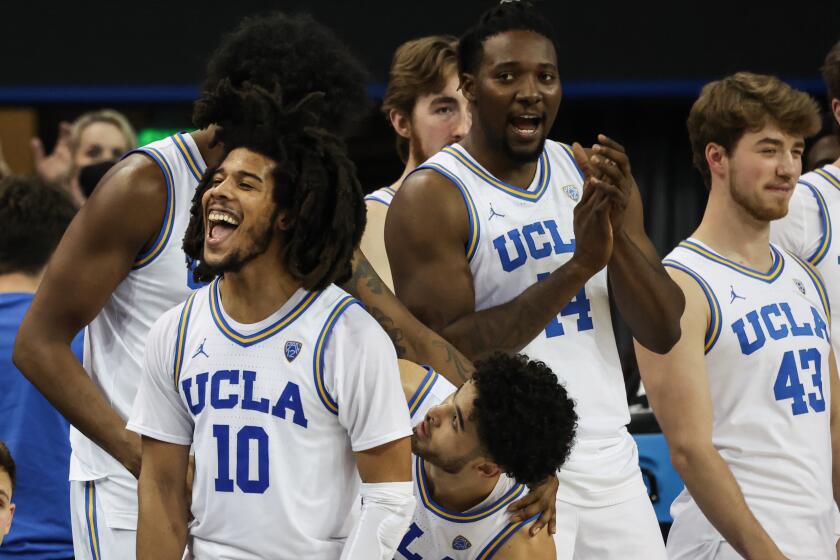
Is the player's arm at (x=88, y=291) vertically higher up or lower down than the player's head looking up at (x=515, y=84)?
lower down

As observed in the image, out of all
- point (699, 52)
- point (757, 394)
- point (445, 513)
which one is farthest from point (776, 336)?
point (699, 52)

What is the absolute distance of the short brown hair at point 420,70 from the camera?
4918 millimetres

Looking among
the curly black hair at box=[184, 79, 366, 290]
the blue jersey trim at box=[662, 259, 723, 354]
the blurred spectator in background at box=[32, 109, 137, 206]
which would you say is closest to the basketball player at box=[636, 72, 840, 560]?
the blue jersey trim at box=[662, 259, 723, 354]

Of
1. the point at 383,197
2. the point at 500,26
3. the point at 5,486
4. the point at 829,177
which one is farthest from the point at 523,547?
the point at 829,177

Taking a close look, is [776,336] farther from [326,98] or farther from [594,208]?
[326,98]

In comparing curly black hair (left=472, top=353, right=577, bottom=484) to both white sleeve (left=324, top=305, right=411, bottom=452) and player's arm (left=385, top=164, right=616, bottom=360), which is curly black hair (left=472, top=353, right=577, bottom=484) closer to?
white sleeve (left=324, top=305, right=411, bottom=452)

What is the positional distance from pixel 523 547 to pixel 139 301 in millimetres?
1095

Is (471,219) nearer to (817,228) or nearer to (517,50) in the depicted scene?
(517,50)

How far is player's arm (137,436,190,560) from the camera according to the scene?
297 cm

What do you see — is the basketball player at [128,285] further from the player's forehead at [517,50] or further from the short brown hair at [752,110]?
the short brown hair at [752,110]

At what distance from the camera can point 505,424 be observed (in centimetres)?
304

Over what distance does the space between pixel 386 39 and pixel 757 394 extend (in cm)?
411

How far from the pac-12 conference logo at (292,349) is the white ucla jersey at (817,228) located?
2.26 metres

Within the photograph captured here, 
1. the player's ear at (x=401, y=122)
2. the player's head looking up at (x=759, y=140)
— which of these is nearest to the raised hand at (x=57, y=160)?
the player's ear at (x=401, y=122)
